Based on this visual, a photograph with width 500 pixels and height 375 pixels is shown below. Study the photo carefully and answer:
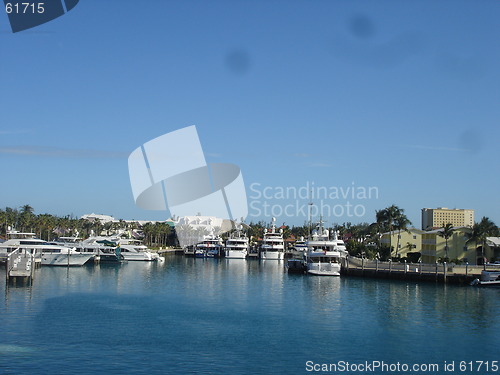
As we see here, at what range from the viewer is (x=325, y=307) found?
53.5 meters

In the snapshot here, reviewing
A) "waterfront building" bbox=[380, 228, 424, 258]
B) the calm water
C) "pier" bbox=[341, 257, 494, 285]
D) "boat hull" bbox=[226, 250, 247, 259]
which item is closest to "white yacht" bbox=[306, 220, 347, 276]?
"pier" bbox=[341, 257, 494, 285]

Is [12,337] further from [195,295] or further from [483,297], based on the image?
[483,297]

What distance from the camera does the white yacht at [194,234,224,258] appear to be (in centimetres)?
14950

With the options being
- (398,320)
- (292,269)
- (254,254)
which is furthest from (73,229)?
(398,320)

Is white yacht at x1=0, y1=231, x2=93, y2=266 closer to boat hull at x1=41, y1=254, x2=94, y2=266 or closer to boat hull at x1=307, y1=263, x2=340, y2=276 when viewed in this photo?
boat hull at x1=41, y1=254, x2=94, y2=266

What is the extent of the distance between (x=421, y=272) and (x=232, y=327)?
43.3m

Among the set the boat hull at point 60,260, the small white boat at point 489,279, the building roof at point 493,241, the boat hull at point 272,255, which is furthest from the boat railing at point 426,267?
the boat hull at point 272,255

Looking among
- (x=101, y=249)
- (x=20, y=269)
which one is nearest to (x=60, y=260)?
(x=101, y=249)

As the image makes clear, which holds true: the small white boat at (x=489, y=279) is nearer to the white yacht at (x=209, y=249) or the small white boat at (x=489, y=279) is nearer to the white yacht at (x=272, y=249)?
the white yacht at (x=272, y=249)

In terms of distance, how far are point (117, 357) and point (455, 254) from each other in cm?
7342

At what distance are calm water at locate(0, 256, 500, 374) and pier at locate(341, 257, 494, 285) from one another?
4851 millimetres

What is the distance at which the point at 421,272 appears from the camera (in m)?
77.3

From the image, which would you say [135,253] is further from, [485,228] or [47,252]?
[485,228]

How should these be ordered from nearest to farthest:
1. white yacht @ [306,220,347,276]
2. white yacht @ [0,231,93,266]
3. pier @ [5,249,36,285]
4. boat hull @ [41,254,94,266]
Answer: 1. pier @ [5,249,36,285]
2. white yacht @ [306,220,347,276]
3. white yacht @ [0,231,93,266]
4. boat hull @ [41,254,94,266]
